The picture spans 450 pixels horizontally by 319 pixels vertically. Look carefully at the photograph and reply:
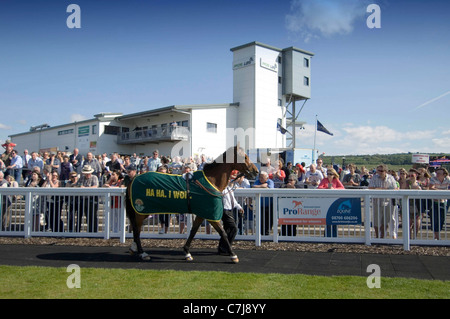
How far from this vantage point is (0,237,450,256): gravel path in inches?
282

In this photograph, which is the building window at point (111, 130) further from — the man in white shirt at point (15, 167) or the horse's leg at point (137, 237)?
the horse's leg at point (137, 237)

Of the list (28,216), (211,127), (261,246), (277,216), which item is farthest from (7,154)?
(211,127)

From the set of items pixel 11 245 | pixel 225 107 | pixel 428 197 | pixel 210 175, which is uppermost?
pixel 225 107

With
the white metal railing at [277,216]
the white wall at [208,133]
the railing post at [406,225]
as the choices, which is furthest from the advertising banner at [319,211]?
the white wall at [208,133]

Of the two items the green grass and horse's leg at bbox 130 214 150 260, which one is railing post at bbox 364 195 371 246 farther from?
horse's leg at bbox 130 214 150 260

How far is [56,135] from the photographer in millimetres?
44750

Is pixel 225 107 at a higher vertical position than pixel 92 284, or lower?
higher

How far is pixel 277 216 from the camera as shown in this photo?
7867 mm

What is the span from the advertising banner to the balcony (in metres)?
25.2

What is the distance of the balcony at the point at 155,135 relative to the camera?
32.7 metres

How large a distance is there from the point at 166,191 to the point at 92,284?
212cm

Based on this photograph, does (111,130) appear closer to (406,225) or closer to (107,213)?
(107,213)
